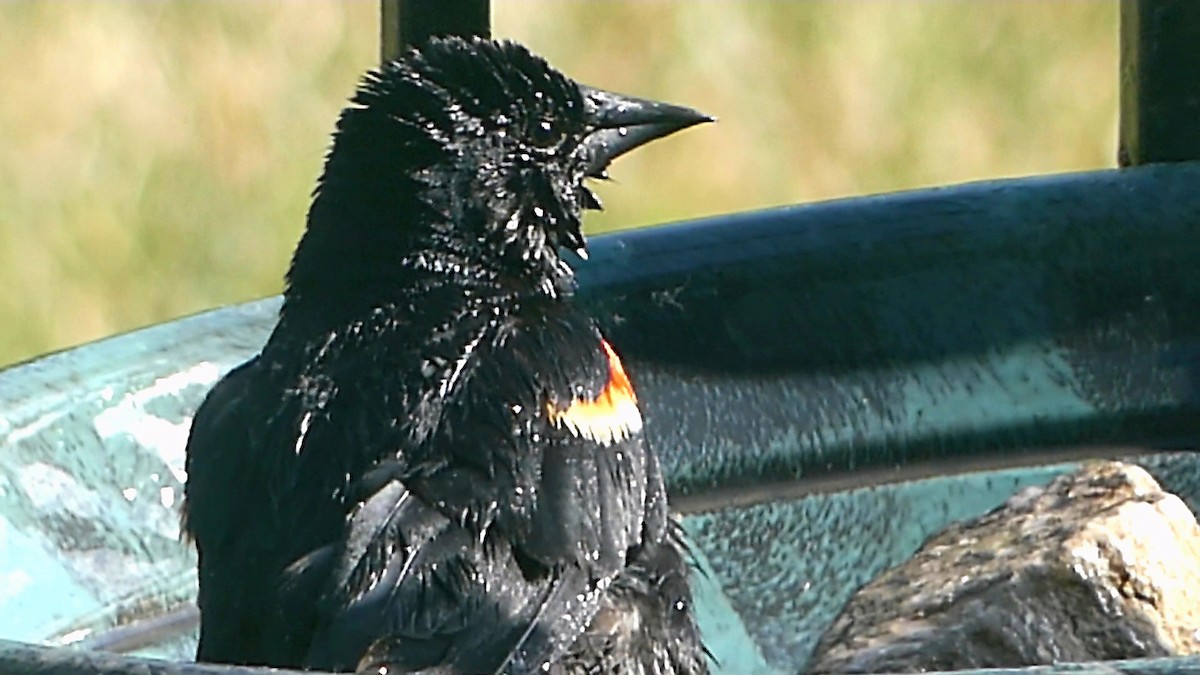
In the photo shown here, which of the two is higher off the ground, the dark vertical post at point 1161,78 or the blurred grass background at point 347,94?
the blurred grass background at point 347,94

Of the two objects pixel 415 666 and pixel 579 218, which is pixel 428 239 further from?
pixel 415 666

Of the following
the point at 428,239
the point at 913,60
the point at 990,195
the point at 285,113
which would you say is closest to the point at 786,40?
the point at 913,60

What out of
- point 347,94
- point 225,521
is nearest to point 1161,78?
point 225,521

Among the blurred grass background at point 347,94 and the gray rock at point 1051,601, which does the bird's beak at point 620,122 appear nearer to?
the gray rock at point 1051,601

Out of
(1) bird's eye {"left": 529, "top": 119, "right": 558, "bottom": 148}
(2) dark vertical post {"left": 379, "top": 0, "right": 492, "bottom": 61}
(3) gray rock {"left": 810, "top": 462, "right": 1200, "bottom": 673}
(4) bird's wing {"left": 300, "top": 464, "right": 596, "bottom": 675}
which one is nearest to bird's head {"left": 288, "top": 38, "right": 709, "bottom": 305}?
(1) bird's eye {"left": 529, "top": 119, "right": 558, "bottom": 148}

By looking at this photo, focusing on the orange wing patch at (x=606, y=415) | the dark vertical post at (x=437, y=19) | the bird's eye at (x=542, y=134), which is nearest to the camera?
the orange wing patch at (x=606, y=415)

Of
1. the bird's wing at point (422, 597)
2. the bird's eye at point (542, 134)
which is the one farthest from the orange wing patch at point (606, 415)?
the bird's eye at point (542, 134)
